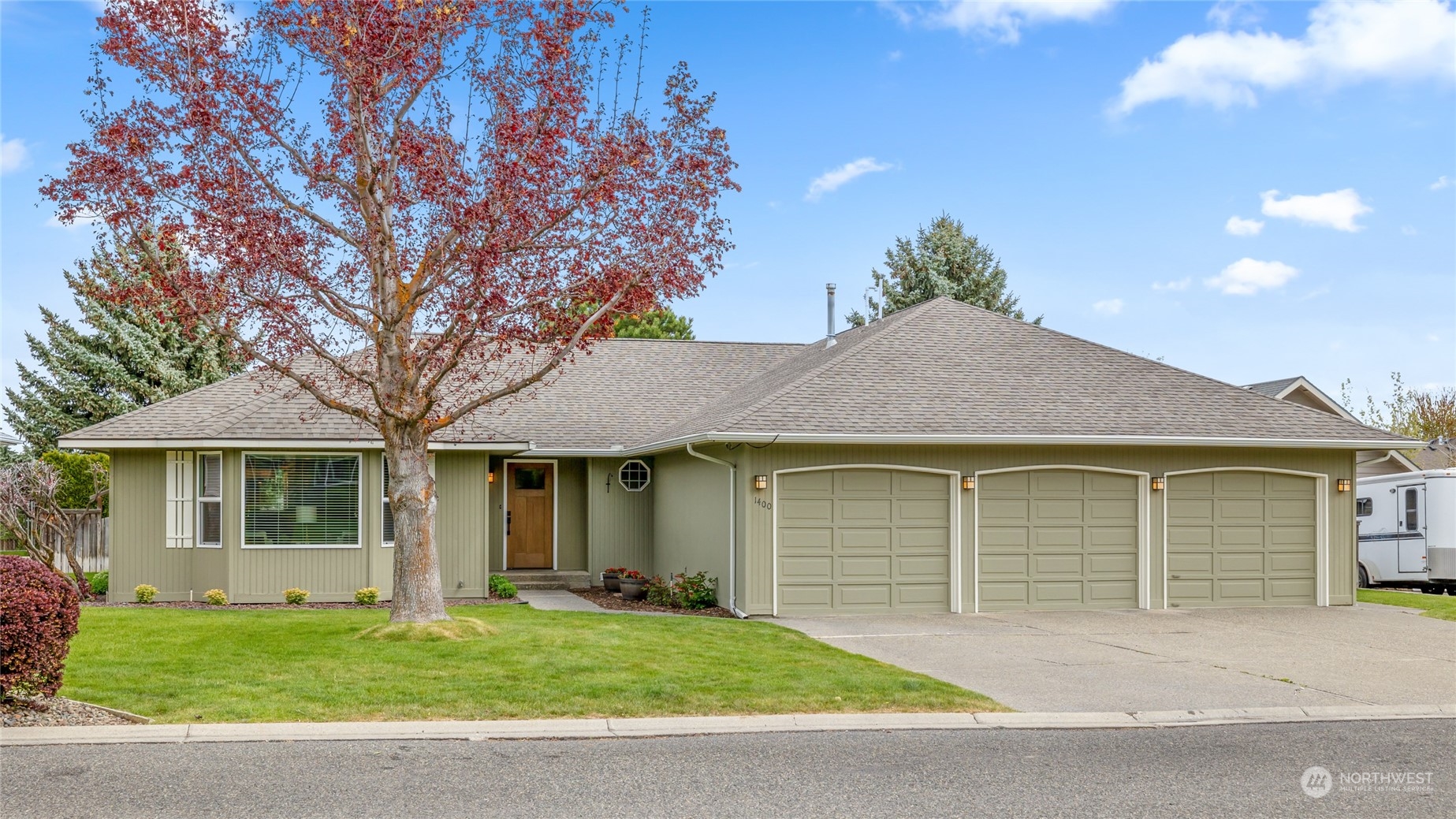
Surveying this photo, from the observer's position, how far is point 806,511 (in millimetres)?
15492

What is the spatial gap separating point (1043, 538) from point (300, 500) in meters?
10.8

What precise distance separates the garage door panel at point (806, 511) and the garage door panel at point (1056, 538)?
3.02 metres

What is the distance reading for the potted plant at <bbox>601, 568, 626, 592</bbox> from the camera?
18953 millimetres

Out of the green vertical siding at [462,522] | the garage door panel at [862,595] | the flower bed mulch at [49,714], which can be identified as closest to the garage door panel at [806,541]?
the garage door panel at [862,595]

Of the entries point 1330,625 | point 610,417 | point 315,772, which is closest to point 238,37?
point 315,772

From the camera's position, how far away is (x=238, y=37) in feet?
40.3

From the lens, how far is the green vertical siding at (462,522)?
1783 cm

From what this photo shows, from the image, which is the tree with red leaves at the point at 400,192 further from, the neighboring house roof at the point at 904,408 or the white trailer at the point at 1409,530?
the white trailer at the point at 1409,530

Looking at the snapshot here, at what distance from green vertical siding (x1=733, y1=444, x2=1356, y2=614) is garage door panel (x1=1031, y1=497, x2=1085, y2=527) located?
1.77 ft

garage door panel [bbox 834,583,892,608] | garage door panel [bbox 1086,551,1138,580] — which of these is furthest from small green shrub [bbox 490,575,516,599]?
garage door panel [bbox 1086,551,1138,580]

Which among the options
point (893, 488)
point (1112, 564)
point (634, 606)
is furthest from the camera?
point (634, 606)

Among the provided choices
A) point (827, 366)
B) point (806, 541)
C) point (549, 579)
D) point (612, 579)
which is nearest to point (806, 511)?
point (806, 541)

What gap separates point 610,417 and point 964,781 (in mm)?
14731

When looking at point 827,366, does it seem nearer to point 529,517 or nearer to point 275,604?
point 529,517
